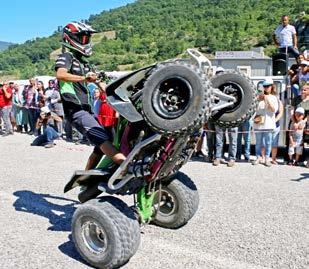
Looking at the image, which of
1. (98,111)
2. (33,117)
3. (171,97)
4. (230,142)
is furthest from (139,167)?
(33,117)

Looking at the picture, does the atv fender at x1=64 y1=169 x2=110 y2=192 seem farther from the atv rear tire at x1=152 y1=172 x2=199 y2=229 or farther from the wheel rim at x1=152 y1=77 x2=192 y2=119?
the wheel rim at x1=152 y1=77 x2=192 y2=119

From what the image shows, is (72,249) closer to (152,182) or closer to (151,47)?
(152,182)

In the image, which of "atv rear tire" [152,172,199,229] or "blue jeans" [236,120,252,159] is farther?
"blue jeans" [236,120,252,159]

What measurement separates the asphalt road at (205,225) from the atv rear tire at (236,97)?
129 centimetres

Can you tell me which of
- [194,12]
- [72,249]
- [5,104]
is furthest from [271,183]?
[194,12]

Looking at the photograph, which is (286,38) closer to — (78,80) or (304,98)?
(304,98)

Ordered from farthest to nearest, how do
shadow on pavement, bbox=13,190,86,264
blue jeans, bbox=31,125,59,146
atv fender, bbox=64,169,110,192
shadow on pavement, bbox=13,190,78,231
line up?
1. blue jeans, bbox=31,125,59,146
2. shadow on pavement, bbox=13,190,78,231
3. shadow on pavement, bbox=13,190,86,264
4. atv fender, bbox=64,169,110,192

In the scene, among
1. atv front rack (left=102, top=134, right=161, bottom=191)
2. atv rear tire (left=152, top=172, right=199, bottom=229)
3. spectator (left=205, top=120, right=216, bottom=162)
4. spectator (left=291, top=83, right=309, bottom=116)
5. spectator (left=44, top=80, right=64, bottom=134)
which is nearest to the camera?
atv front rack (left=102, top=134, right=161, bottom=191)

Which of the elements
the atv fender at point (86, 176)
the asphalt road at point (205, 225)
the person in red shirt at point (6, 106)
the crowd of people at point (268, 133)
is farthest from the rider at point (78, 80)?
the person in red shirt at point (6, 106)

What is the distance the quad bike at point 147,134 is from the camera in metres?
3.65

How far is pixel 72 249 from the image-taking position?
4.68 meters

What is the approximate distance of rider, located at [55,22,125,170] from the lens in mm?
4750

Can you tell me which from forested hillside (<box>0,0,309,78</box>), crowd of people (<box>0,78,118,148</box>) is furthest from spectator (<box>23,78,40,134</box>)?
forested hillside (<box>0,0,309,78</box>)

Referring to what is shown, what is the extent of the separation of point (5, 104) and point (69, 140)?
321 centimetres
